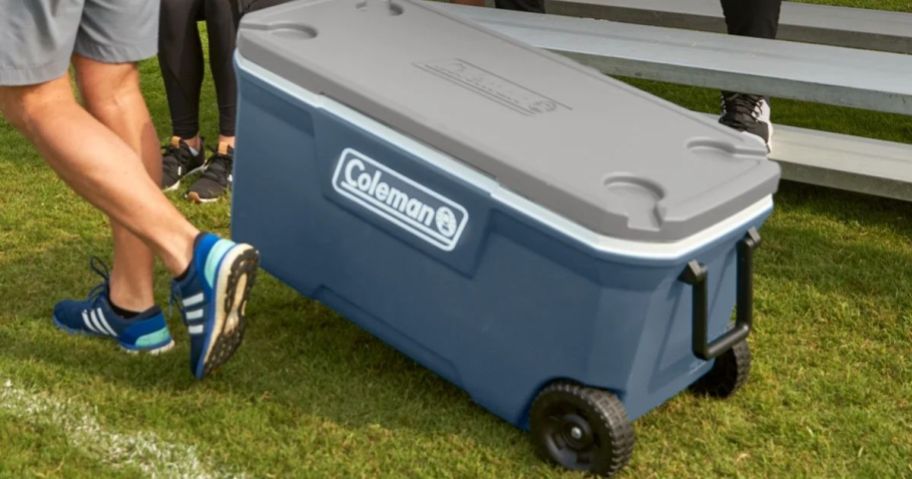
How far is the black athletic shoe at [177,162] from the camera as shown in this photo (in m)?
3.88

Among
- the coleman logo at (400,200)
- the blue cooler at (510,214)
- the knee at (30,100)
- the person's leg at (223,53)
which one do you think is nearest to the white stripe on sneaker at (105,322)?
the blue cooler at (510,214)

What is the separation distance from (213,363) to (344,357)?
1.15 feet

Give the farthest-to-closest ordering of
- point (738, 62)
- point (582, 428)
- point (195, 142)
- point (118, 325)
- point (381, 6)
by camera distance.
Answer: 1. point (195, 142)
2. point (738, 62)
3. point (381, 6)
4. point (118, 325)
5. point (582, 428)

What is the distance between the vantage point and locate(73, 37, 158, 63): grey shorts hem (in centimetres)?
263

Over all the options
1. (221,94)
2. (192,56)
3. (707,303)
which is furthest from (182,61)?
(707,303)

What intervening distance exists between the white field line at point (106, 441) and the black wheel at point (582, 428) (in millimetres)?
593

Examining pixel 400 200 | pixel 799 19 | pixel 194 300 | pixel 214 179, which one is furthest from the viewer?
pixel 799 19

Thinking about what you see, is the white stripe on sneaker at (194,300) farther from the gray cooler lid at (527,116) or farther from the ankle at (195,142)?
the ankle at (195,142)

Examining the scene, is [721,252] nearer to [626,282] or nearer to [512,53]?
[626,282]

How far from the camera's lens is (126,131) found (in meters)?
2.72

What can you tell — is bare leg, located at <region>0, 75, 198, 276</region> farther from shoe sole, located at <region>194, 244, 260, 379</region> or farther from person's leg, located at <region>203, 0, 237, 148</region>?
person's leg, located at <region>203, 0, 237, 148</region>

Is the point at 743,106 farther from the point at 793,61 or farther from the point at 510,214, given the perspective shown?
the point at 510,214

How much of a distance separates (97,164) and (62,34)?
0.27 meters

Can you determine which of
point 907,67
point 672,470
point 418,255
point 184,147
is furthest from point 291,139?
point 907,67
